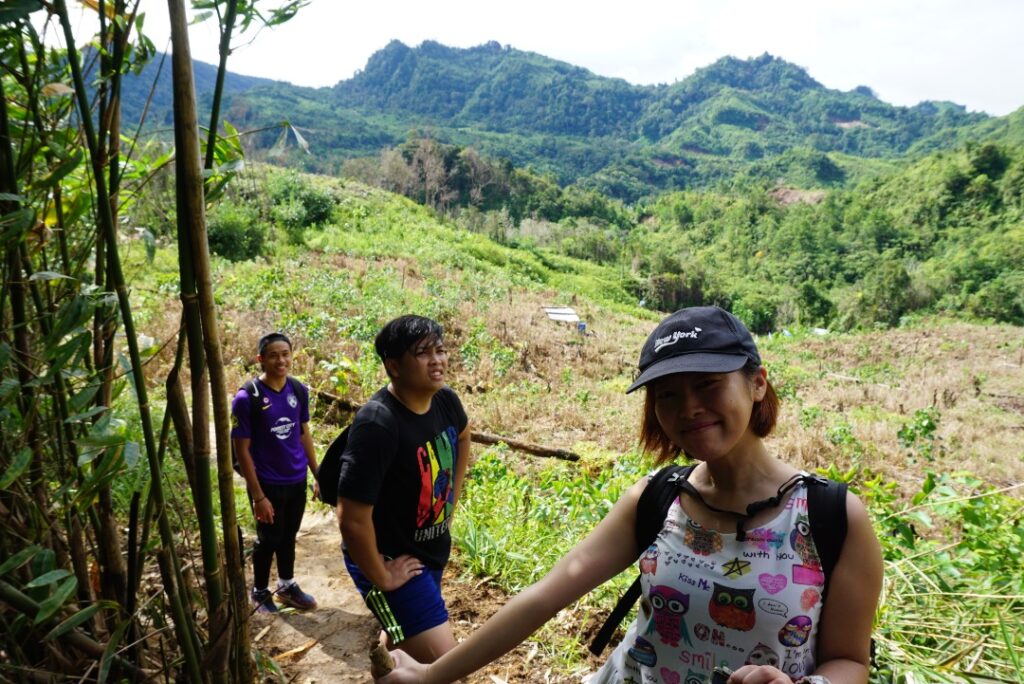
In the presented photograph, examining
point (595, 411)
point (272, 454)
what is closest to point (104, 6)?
point (272, 454)

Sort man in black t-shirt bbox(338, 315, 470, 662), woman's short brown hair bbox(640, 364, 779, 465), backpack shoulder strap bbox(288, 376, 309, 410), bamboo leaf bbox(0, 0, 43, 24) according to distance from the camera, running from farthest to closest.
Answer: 1. backpack shoulder strap bbox(288, 376, 309, 410)
2. man in black t-shirt bbox(338, 315, 470, 662)
3. woman's short brown hair bbox(640, 364, 779, 465)
4. bamboo leaf bbox(0, 0, 43, 24)

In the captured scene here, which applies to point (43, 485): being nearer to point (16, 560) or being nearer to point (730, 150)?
point (16, 560)

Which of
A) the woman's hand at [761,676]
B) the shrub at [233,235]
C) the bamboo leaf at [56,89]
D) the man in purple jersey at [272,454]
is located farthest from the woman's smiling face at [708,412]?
the shrub at [233,235]

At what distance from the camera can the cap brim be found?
39.4 inches

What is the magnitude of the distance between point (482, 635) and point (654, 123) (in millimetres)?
131939

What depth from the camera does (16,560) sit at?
34.2 inches

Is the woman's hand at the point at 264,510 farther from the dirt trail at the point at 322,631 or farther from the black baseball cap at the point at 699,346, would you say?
the black baseball cap at the point at 699,346

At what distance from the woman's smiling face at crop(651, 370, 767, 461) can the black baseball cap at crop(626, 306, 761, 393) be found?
1.3 inches

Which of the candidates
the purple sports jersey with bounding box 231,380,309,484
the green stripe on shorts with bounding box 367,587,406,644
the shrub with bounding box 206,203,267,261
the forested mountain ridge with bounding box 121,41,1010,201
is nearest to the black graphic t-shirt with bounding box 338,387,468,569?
the green stripe on shorts with bounding box 367,587,406,644

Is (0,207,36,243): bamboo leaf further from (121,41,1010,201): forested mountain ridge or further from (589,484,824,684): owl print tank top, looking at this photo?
(121,41,1010,201): forested mountain ridge

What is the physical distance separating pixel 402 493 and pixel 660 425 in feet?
3.07

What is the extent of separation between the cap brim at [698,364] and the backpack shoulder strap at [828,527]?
24cm

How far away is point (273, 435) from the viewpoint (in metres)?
2.81

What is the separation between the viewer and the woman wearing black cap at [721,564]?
97 centimetres
